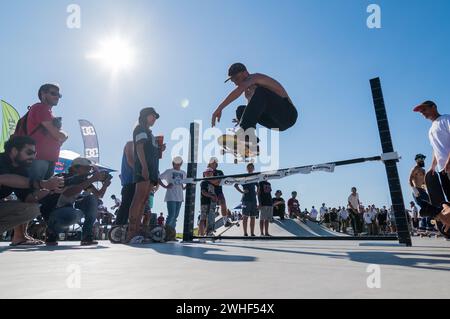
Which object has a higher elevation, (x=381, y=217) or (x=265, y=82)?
(x=265, y=82)

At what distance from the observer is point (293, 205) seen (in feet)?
42.4

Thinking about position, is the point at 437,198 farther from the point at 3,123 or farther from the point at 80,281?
the point at 3,123

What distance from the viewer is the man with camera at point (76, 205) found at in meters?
4.14

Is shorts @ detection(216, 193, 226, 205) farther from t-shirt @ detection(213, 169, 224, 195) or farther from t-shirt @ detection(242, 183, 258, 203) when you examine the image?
t-shirt @ detection(242, 183, 258, 203)

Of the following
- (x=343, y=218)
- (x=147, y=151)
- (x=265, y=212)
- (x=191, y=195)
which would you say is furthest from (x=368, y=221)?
(x=147, y=151)

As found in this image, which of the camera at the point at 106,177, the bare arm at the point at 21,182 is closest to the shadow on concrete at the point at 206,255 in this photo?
the bare arm at the point at 21,182

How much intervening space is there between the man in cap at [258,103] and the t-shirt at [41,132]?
2.11 m

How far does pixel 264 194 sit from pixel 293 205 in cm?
543

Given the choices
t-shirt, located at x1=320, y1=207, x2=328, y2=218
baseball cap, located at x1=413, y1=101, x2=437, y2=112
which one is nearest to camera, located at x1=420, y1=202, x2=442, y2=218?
baseball cap, located at x1=413, y1=101, x2=437, y2=112

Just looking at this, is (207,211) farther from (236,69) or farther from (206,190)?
(236,69)

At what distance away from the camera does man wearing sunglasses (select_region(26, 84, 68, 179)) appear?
13.5ft
